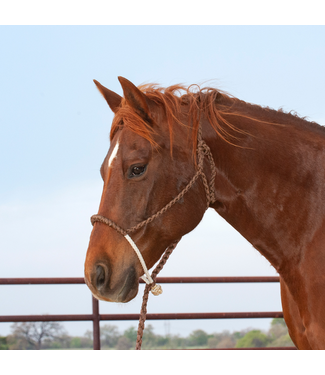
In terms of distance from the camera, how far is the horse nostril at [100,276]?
1733mm

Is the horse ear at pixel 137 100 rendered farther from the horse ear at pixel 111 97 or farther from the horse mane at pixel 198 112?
the horse ear at pixel 111 97

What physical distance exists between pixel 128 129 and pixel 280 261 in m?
1.17

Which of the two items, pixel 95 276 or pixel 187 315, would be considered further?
pixel 187 315

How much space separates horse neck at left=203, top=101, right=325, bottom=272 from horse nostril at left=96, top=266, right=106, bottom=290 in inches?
31.4

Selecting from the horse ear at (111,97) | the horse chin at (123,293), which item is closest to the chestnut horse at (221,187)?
the horse chin at (123,293)

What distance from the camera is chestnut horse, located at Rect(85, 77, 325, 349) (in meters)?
1.86

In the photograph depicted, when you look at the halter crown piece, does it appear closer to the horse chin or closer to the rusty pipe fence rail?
the horse chin

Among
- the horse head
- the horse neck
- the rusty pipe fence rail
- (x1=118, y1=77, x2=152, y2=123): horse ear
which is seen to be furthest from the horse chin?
the rusty pipe fence rail

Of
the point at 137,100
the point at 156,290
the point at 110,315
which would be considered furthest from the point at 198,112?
the point at 110,315

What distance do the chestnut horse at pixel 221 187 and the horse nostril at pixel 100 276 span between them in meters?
0.07

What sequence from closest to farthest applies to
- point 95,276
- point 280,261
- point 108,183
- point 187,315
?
point 95,276 → point 108,183 → point 280,261 → point 187,315

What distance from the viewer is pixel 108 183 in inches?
74.5

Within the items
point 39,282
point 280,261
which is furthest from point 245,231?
point 39,282

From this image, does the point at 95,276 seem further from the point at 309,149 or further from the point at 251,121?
the point at 309,149
